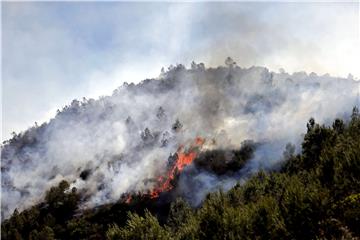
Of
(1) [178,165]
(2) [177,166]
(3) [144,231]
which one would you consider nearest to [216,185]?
(2) [177,166]

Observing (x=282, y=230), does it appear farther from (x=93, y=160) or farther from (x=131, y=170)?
(x=93, y=160)

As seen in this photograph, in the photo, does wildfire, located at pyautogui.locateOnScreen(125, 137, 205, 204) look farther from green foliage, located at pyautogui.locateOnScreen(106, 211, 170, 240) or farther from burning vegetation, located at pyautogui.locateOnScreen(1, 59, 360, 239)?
green foliage, located at pyautogui.locateOnScreen(106, 211, 170, 240)

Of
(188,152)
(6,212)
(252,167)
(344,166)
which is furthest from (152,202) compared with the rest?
(344,166)

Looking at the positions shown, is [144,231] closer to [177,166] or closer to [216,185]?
[216,185]

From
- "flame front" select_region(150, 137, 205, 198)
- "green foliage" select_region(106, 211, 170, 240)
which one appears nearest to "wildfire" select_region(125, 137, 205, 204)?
"flame front" select_region(150, 137, 205, 198)

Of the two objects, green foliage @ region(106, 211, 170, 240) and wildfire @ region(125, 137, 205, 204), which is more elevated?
green foliage @ region(106, 211, 170, 240)

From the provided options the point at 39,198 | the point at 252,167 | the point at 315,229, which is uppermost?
the point at 39,198

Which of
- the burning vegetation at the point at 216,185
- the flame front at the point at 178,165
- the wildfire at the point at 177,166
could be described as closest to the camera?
the burning vegetation at the point at 216,185

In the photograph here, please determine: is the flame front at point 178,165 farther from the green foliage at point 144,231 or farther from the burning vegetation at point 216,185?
the green foliage at point 144,231

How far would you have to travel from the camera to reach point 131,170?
17488 centimetres

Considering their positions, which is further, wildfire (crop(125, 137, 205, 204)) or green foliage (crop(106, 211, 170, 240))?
wildfire (crop(125, 137, 205, 204))

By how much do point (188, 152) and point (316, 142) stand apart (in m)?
94.9

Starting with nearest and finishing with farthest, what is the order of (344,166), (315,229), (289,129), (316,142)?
(315,229), (344,166), (316,142), (289,129)

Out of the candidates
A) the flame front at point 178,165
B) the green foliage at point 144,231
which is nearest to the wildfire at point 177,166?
the flame front at point 178,165
